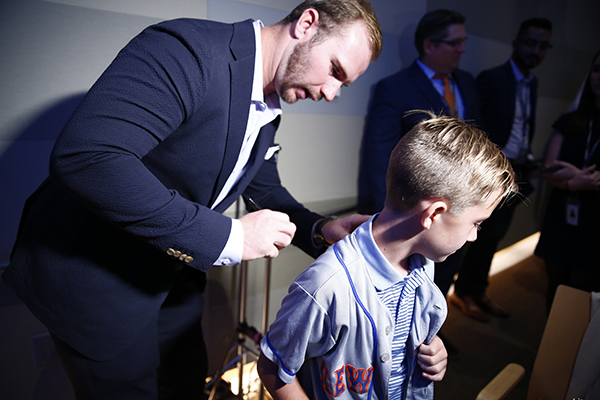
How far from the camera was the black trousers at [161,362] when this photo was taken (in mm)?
1079

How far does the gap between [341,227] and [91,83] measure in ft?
3.70

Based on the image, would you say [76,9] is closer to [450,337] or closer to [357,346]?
[357,346]

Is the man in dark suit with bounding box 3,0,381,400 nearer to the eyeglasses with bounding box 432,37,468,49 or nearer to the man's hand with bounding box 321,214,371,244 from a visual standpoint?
the man's hand with bounding box 321,214,371,244

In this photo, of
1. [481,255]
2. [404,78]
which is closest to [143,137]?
[404,78]

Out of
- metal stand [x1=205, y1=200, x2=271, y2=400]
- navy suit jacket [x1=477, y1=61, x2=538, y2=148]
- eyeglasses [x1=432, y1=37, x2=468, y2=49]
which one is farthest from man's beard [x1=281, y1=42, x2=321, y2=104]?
navy suit jacket [x1=477, y1=61, x2=538, y2=148]

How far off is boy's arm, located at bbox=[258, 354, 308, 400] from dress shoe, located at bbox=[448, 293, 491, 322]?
95.1 inches

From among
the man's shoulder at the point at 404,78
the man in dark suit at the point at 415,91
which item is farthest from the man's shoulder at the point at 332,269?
the man's shoulder at the point at 404,78

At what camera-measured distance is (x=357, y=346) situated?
922 millimetres

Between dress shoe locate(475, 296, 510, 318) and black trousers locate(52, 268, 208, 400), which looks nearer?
black trousers locate(52, 268, 208, 400)

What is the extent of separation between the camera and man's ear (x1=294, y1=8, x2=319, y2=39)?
3.42 feet

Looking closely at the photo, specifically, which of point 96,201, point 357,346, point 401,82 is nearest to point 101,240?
point 96,201

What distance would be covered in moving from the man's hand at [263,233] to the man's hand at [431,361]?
44cm

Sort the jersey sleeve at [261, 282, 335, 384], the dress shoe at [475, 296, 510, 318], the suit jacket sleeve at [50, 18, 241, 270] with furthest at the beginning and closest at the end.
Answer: the dress shoe at [475, 296, 510, 318], the jersey sleeve at [261, 282, 335, 384], the suit jacket sleeve at [50, 18, 241, 270]

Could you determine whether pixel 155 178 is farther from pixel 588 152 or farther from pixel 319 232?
pixel 588 152
